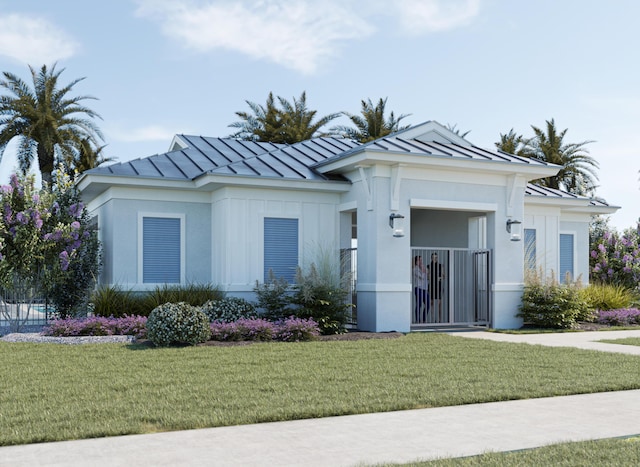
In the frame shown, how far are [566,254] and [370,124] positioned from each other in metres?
16.3

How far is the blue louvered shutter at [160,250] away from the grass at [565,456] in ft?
43.3

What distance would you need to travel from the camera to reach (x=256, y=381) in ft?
30.2

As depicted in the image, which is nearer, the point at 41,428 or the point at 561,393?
the point at 41,428

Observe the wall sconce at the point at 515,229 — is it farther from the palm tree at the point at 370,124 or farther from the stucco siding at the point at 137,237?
the palm tree at the point at 370,124

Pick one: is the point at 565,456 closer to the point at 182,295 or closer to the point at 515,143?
the point at 182,295

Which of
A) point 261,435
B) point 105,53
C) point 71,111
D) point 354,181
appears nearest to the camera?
point 261,435

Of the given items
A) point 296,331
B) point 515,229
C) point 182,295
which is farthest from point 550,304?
point 182,295

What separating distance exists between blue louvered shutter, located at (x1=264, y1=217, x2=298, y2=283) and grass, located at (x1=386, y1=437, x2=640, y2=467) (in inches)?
477

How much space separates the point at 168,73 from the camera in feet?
52.6

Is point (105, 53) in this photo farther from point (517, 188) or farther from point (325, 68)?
point (517, 188)

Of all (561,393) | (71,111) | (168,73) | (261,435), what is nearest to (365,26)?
(168,73)

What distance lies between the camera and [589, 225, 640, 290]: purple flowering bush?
26641 millimetres

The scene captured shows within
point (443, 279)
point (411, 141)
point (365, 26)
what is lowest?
point (443, 279)

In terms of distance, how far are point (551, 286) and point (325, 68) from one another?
842 centimetres
